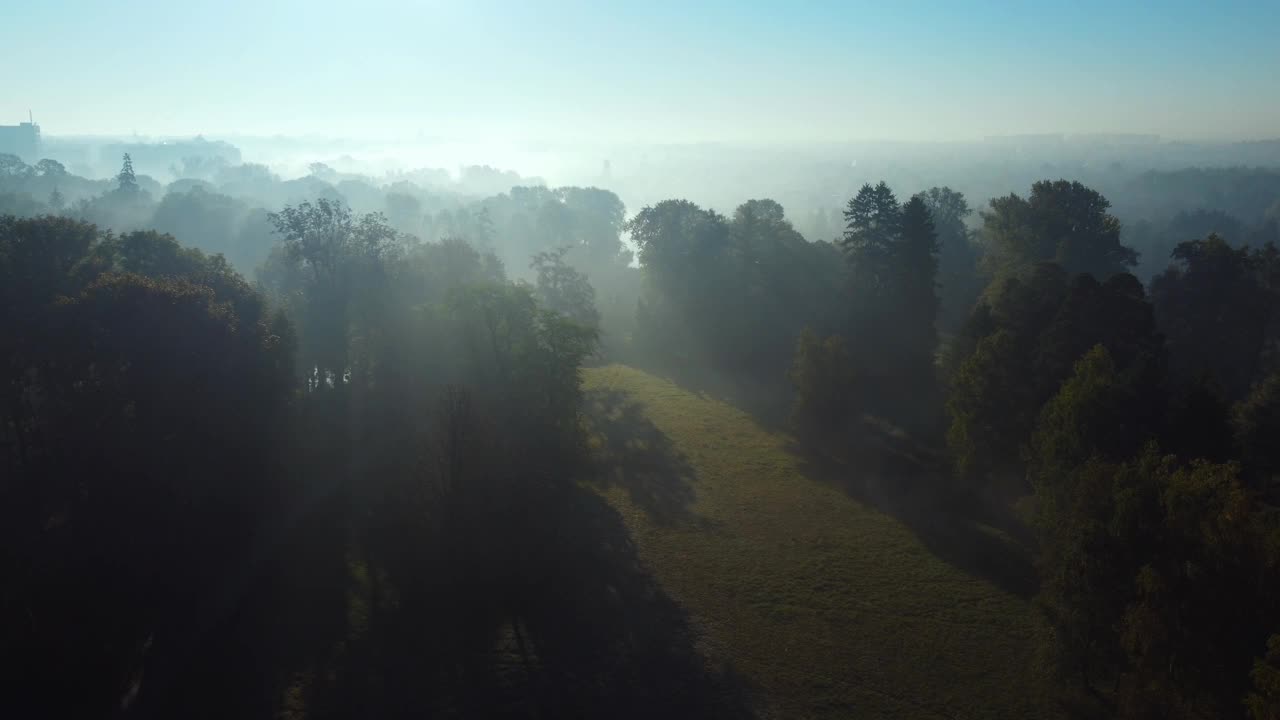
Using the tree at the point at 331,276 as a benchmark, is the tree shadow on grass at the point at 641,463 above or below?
below

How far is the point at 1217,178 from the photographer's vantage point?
177m

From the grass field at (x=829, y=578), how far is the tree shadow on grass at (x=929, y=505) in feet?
0.37

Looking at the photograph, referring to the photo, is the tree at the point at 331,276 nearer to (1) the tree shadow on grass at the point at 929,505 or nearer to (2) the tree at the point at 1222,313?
(1) the tree shadow on grass at the point at 929,505

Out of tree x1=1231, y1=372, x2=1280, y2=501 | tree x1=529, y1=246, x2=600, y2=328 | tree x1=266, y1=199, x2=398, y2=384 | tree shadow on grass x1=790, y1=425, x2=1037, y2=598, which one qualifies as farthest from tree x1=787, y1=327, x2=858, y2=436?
tree x1=266, y1=199, x2=398, y2=384

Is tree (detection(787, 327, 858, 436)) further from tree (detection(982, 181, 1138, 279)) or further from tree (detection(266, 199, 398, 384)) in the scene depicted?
tree (detection(266, 199, 398, 384))

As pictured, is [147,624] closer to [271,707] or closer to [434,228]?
[271,707]

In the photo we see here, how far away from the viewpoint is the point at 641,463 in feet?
125

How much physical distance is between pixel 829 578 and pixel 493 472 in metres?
15.0

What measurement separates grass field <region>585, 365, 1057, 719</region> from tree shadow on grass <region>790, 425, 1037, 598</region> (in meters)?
0.11

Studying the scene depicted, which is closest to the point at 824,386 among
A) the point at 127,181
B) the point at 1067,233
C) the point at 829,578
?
the point at 829,578

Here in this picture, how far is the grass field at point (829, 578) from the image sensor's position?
20141 mm

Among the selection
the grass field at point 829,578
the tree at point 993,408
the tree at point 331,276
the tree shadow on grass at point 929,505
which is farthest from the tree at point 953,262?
the tree at point 331,276

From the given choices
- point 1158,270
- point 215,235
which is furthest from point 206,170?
point 1158,270

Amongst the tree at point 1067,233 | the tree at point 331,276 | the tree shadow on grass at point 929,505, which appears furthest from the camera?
the tree at point 1067,233
